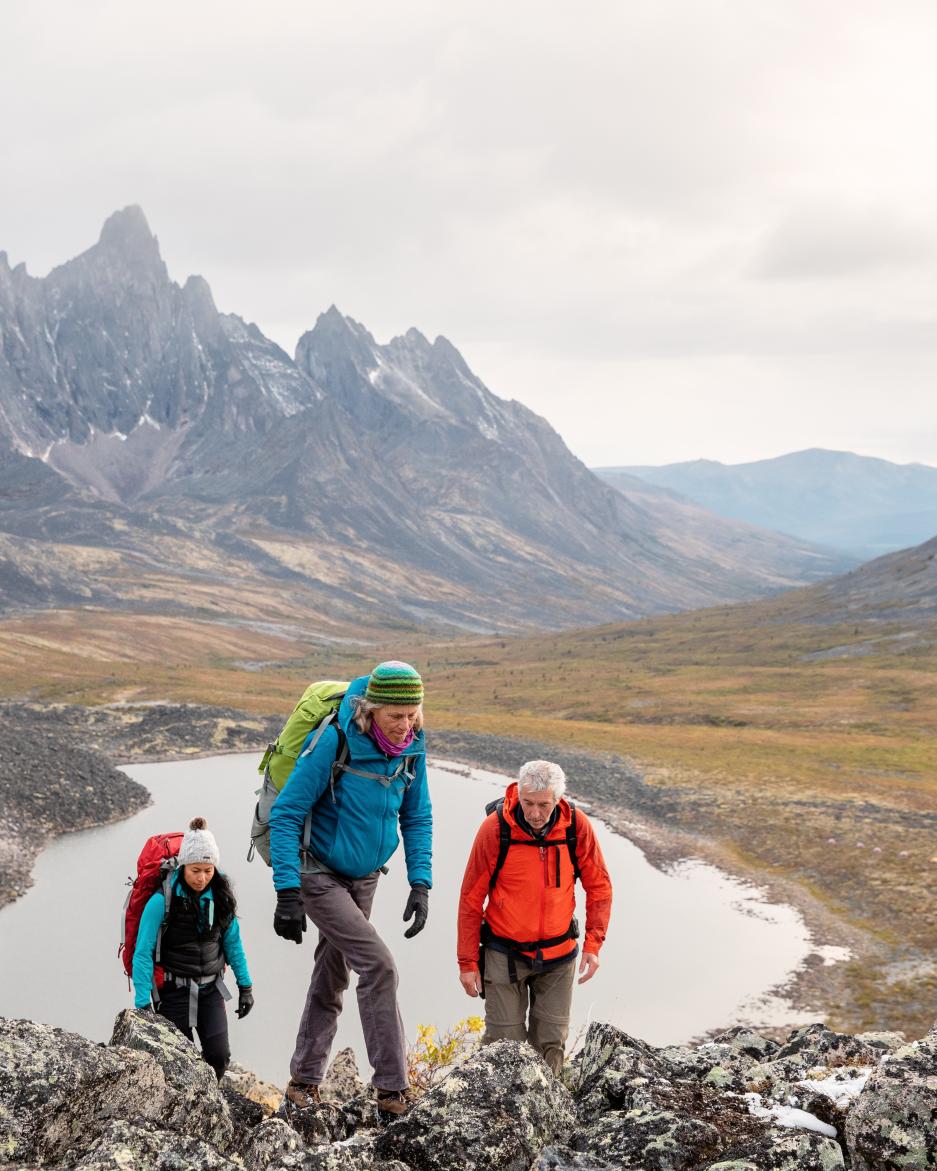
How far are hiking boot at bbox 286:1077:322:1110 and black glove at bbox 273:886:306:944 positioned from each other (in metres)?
2.23

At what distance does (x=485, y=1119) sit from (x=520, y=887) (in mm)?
2588

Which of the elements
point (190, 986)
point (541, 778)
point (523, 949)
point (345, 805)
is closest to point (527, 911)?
point (523, 949)

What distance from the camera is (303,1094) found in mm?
10242

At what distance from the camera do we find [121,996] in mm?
22938

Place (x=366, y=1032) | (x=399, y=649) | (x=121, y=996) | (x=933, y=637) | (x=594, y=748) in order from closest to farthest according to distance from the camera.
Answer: (x=366, y=1032) → (x=121, y=996) → (x=594, y=748) → (x=933, y=637) → (x=399, y=649)

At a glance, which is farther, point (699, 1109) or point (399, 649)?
point (399, 649)

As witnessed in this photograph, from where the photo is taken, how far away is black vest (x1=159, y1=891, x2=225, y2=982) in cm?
1091

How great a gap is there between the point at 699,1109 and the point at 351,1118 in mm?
3488

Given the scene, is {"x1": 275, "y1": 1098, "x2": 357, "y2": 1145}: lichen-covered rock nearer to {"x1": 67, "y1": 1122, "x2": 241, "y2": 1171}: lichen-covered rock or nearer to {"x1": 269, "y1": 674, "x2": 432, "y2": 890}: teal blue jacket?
{"x1": 67, "y1": 1122, "x2": 241, "y2": 1171}: lichen-covered rock

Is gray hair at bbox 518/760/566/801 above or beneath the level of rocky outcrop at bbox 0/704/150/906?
above

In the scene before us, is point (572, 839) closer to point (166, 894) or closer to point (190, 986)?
point (166, 894)

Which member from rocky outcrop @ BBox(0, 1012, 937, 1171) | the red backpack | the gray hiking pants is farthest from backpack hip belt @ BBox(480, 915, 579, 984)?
the red backpack

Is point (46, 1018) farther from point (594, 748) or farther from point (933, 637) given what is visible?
point (933, 637)

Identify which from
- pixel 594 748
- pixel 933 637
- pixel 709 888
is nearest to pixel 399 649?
pixel 933 637
